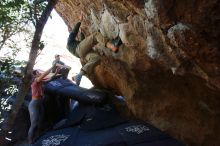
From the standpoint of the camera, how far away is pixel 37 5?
297 inches

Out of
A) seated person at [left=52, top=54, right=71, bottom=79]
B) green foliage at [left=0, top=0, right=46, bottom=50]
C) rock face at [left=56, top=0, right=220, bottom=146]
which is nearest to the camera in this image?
rock face at [left=56, top=0, right=220, bottom=146]

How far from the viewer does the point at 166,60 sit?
6.85 meters

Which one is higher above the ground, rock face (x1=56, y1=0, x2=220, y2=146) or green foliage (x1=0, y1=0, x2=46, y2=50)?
green foliage (x1=0, y1=0, x2=46, y2=50)

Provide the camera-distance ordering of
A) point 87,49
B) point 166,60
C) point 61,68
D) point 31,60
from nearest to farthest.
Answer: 1. point 166,60
2. point 31,60
3. point 87,49
4. point 61,68

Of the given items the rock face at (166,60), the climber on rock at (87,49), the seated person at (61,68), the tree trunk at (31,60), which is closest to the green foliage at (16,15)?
the tree trunk at (31,60)

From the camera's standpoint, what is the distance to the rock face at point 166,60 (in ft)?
17.6

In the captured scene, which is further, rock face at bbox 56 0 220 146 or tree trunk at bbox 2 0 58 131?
tree trunk at bbox 2 0 58 131

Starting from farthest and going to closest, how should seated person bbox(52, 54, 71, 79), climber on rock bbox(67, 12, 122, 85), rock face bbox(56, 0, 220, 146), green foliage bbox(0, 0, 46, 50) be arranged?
seated person bbox(52, 54, 71, 79) → climber on rock bbox(67, 12, 122, 85) → green foliage bbox(0, 0, 46, 50) → rock face bbox(56, 0, 220, 146)

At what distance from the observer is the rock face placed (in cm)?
538

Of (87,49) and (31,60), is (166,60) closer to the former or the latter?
(31,60)

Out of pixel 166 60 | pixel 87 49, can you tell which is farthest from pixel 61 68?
pixel 166 60

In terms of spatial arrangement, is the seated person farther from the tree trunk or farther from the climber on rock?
the tree trunk

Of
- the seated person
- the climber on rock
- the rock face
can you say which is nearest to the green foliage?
the rock face

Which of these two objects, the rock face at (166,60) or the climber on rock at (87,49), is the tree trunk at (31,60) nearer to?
the rock face at (166,60)
